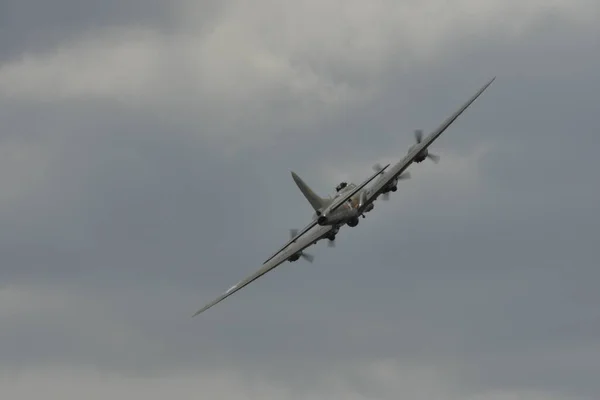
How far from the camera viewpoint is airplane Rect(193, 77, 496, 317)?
17612 centimetres

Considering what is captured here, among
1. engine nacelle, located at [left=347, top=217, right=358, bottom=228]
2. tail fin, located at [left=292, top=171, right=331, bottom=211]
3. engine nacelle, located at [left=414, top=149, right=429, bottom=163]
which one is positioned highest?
engine nacelle, located at [left=414, top=149, right=429, bottom=163]

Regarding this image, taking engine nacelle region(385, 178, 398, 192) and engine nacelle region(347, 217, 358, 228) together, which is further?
engine nacelle region(385, 178, 398, 192)

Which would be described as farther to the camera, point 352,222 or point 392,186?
point 392,186

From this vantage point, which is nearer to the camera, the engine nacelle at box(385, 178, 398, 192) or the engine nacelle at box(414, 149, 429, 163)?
the engine nacelle at box(385, 178, 398, 192)

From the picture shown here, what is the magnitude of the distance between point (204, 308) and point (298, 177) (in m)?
21.8

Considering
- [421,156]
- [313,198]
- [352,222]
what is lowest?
[352,222]

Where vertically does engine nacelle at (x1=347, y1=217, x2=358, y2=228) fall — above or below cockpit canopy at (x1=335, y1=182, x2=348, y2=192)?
below

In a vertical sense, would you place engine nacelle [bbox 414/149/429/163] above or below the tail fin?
above

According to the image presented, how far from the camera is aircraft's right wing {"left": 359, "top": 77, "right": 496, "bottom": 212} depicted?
18050cm

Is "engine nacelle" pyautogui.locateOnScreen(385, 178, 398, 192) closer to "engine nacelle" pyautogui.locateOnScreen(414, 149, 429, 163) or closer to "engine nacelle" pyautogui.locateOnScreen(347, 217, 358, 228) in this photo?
"engine nacelle" pyautogui.locateOnScreen(414, 149, 429, 163)

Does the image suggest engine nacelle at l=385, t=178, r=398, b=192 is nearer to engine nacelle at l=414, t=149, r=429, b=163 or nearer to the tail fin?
engine nacelle at l=414, t=149, r=429, b=163

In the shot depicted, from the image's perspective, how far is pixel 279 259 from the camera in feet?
625

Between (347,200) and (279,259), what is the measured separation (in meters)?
17.4

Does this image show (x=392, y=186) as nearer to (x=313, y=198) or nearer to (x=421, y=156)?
(x=421, y=156)
